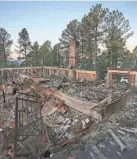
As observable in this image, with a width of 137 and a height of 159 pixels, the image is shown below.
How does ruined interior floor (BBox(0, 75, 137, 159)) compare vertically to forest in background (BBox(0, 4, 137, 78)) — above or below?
below

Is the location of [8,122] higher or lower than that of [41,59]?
lower

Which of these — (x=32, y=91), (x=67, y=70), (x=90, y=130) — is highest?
(x=67, y=70)

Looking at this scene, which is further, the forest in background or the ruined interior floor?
the forest in background

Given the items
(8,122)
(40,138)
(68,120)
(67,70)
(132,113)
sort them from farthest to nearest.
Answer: (67,70) → (8,122) → (132,113) → (68,120) → (40,138)

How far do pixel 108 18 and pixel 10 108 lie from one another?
51.6ft

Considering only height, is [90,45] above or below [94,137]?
above

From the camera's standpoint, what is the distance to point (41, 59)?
97.4ft

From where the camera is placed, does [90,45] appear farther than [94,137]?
Yes

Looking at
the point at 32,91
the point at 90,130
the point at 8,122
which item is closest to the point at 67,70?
the point at 32,91

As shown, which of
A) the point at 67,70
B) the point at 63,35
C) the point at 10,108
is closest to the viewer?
the point at 10,108

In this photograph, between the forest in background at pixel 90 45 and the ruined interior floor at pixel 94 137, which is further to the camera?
the forest in background at pixel 90 45

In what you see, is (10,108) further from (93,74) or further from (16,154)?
(93,74)

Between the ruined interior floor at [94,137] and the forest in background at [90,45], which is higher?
the forest in background at [90,45]

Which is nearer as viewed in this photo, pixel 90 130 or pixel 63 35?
pixel 90 130
